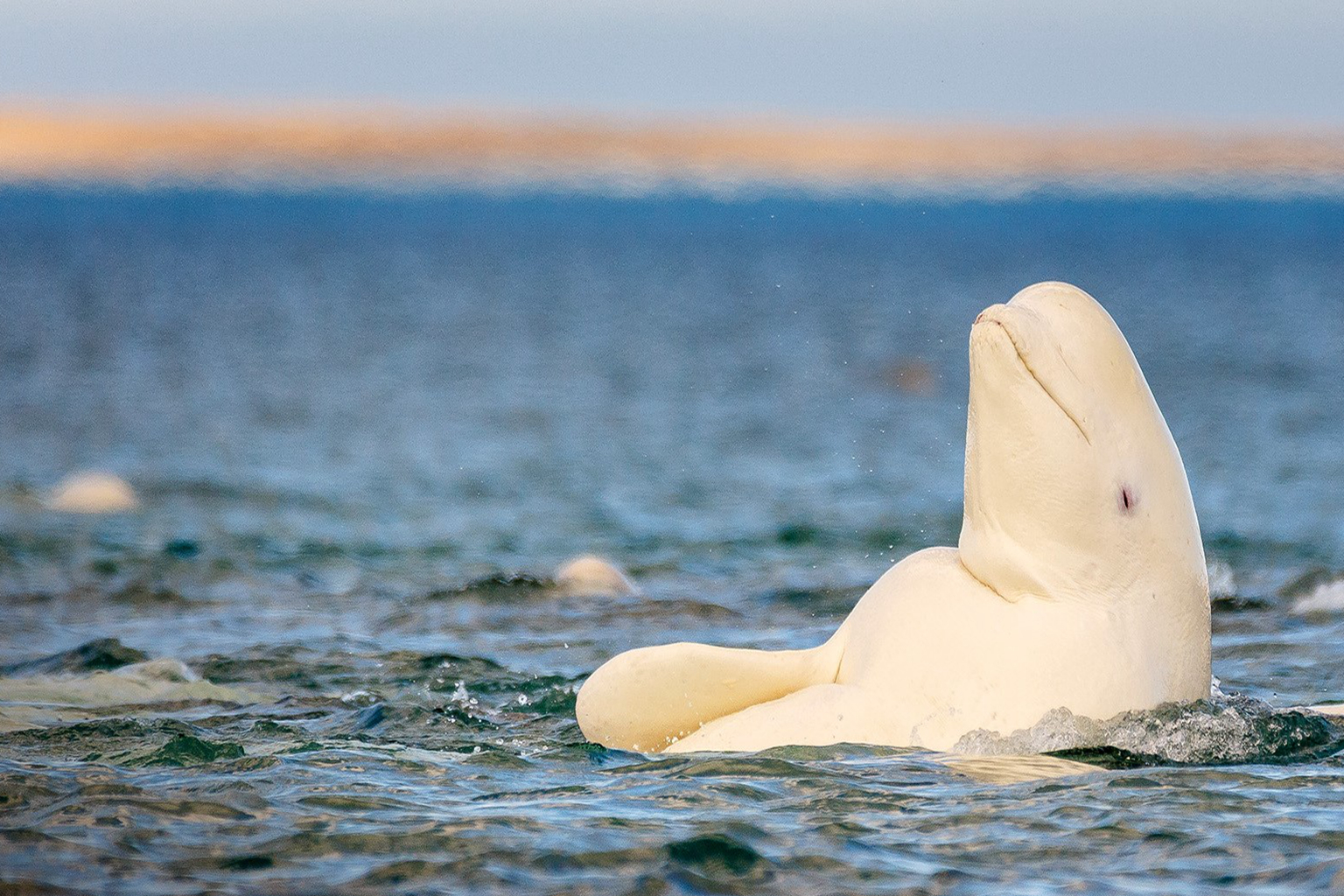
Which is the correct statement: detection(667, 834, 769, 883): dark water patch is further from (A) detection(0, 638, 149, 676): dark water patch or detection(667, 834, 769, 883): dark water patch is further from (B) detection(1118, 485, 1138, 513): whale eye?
(A) detection(0, 638, 149, 676): dark water patch

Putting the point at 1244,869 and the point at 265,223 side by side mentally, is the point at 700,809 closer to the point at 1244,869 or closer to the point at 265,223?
the point at 1244,869

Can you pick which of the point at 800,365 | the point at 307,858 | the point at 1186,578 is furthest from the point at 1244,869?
the point at 800,365

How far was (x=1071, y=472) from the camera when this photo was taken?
6.74 m

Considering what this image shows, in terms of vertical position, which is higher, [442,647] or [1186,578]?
[1186,578]

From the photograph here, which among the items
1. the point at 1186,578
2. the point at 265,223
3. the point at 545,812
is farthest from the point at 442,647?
the point at 265,223

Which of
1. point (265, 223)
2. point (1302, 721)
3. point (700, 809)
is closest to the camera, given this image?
point (700, 809)

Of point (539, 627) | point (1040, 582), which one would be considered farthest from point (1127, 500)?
point (539, 627)

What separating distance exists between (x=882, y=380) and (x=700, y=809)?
112 feet

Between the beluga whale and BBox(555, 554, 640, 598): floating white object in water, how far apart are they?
5.99 metres

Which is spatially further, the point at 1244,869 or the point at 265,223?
the point at 265,223

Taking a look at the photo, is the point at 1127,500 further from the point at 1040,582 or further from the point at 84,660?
the point at 84,660

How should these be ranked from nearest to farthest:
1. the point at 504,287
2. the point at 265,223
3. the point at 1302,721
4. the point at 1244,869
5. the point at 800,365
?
the point at 1244,869
the point at 1302,721
the point at 800,365
the point at 504,287
the point at 265,223

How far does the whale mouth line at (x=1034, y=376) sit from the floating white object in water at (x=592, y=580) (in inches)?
260

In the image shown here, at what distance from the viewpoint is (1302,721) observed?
782 cm
